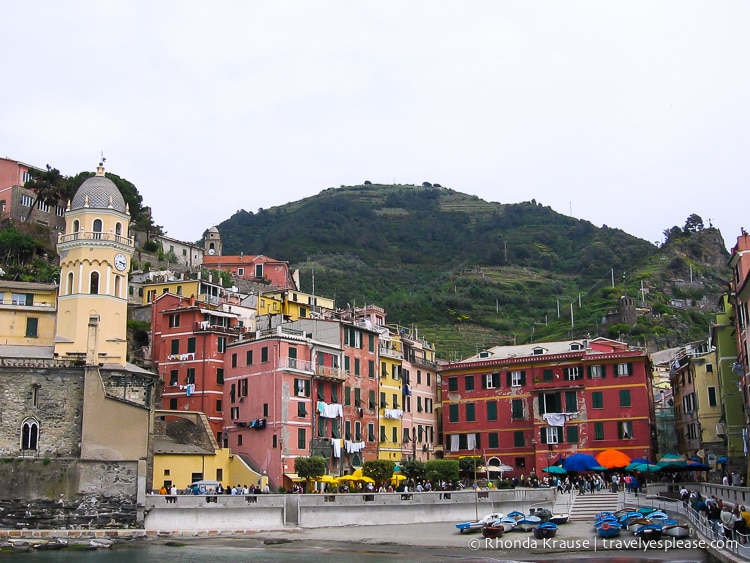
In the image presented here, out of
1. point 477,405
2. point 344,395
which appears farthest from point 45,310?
point 477,405

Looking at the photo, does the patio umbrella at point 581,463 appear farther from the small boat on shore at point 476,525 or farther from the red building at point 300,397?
the red building at point 300,397

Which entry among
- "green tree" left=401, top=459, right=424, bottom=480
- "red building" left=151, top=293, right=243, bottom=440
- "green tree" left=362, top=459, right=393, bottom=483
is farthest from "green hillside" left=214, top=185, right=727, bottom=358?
"green tree" left=362, top=459, right=393, bottom=483

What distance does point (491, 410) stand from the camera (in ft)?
247

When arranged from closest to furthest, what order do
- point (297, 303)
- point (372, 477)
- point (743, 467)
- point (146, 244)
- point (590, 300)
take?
1. point (743, 467)
2. point (372, 477)
3. point (297, 303)
4. point (146, 244)
5. point (590, 300)

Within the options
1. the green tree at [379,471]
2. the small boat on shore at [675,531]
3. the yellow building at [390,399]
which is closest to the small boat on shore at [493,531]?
the small boat on shore at [675,531]

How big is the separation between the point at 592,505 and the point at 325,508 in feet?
52.6

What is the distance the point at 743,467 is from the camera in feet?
187

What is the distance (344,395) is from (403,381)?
30.9 feet

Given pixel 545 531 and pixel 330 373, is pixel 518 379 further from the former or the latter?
pixel 545 531

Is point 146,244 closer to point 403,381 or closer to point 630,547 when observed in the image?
point 403,381

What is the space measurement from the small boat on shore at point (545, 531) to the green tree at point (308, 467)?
1780 cm

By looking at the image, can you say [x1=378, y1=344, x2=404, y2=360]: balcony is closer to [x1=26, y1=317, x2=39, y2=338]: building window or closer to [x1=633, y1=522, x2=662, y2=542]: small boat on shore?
[x1=26, y1=317, x2=39, y2=338]: building window

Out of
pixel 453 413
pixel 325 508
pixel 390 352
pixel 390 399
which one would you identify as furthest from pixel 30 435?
pixel 453 413

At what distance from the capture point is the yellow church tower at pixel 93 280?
6362 centimetres
